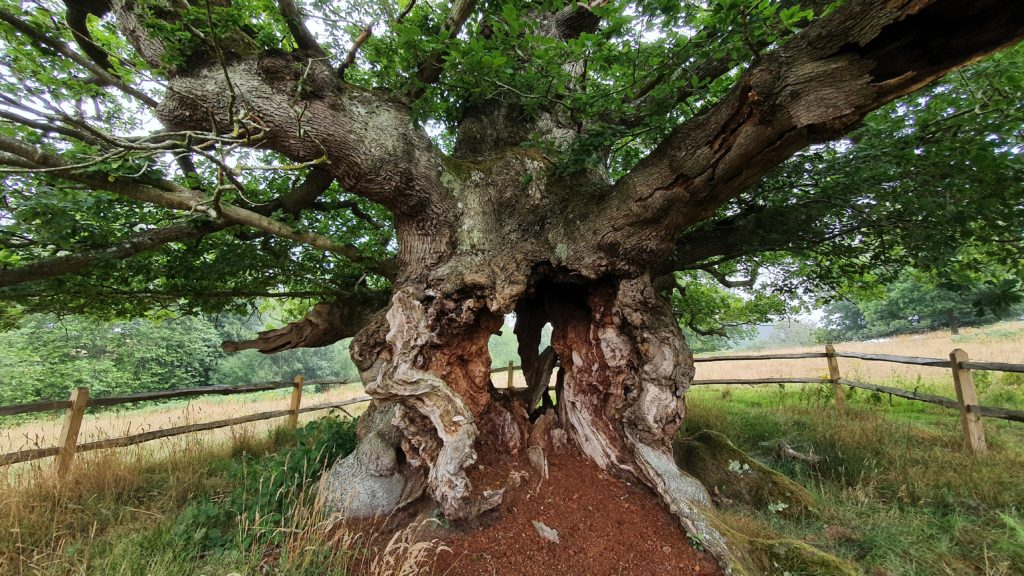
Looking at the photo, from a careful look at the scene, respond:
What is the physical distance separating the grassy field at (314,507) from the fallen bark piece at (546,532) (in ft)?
2.53

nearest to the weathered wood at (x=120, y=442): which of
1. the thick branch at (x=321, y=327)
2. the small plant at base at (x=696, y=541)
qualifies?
the thick branch at (x=321, y=327)

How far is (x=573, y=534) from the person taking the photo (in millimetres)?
2725

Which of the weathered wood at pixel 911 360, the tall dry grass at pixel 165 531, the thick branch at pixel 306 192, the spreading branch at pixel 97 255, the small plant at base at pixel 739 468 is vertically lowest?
the small plant at base at pixel 739 468

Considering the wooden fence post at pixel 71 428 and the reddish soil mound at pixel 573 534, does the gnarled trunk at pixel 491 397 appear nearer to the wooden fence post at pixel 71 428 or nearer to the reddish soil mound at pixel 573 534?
the reddish soil mound at pixel 573 534

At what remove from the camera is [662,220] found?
10.2ft

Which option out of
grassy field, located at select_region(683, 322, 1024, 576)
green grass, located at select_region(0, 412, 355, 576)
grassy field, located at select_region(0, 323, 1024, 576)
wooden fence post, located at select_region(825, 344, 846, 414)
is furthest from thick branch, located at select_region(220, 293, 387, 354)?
wooden fence post, located at select_region(825, 344, 846, 414)

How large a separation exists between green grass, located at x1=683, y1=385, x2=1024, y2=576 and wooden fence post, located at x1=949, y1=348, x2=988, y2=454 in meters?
0.14

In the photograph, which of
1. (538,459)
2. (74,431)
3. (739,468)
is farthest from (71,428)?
(739,468)

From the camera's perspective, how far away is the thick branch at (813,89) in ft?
6.09

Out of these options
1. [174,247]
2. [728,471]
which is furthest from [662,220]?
[174,247]

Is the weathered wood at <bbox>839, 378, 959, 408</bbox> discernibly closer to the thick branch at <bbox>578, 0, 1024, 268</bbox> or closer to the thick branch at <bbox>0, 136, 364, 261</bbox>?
the thick branch at <bbox>578, 0, 1024, 268</bbox>

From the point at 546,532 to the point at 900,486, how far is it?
11.8ft

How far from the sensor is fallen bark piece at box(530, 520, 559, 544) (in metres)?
2.71

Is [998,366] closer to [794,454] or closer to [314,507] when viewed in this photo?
[794,454]
